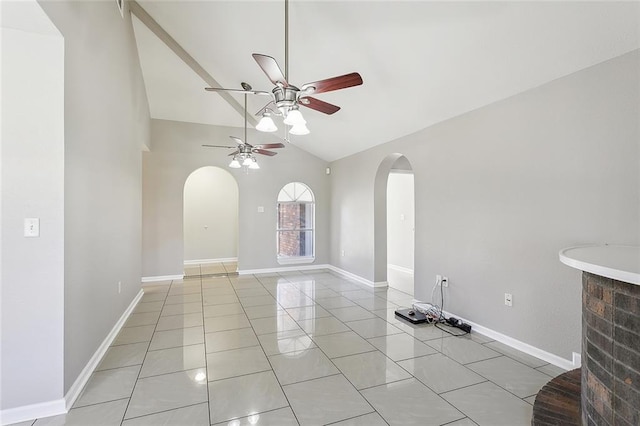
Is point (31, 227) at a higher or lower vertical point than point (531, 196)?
lower

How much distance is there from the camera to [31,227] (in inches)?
76.7

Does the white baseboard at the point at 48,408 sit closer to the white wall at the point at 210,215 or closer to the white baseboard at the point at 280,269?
the white baseboard at the point at 280,269

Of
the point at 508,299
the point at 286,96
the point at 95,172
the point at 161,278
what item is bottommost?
the point at 161,278

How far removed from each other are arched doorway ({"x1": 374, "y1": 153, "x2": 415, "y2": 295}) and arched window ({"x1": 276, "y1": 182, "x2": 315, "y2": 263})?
1.76m

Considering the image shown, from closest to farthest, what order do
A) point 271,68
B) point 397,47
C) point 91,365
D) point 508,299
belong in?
point 271,68 < point 91,365 < point 397,47 < point 508,299

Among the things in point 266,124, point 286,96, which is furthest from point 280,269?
point 286,96

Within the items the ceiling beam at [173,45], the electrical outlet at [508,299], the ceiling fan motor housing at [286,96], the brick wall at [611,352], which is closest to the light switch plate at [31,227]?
the ceiling fan motor housing at [286,96]

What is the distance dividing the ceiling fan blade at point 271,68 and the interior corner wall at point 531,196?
2.27 m

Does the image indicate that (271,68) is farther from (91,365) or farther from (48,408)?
(91,365)

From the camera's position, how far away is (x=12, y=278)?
6.30 ft

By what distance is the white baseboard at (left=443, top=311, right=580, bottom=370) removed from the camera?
2561 millimetres

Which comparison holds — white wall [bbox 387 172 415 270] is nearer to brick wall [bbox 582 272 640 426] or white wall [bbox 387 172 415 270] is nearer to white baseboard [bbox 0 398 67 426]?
brick wall [bbox 582 272 640 426]

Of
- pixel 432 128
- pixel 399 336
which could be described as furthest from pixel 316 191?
pixel 399 336

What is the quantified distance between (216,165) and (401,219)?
13.9ft
